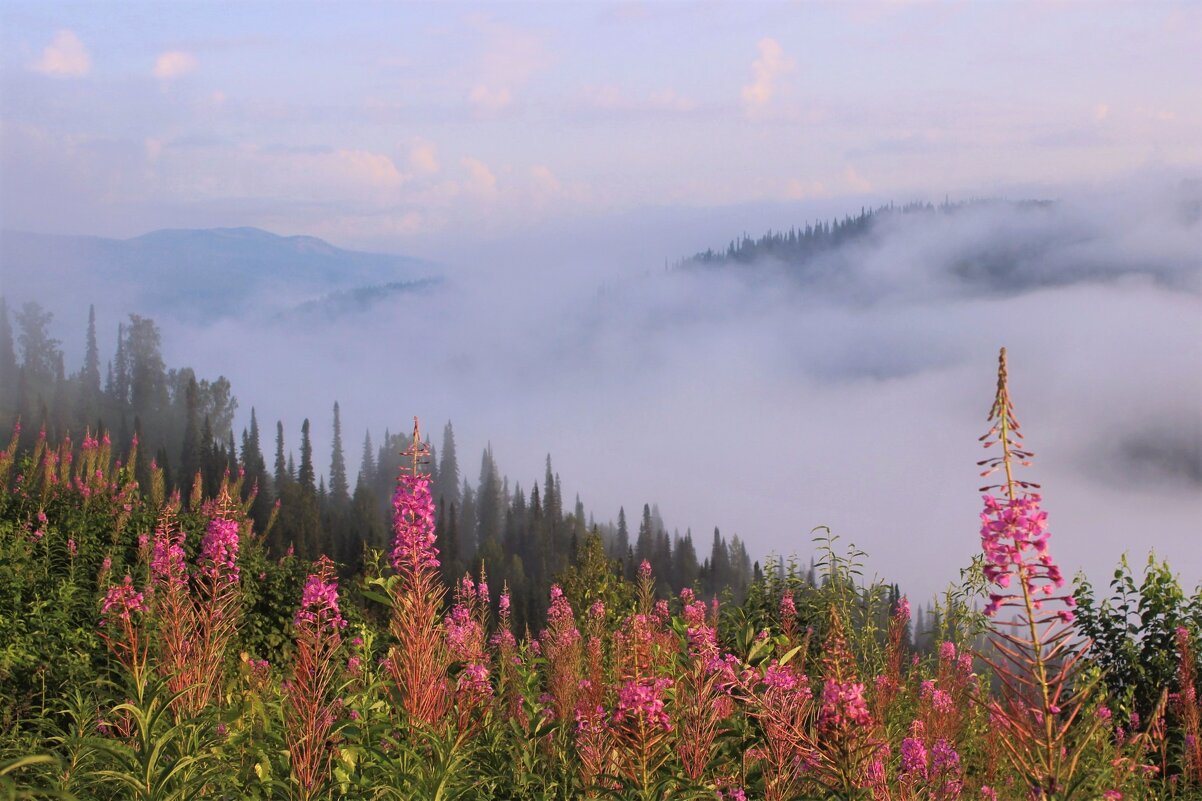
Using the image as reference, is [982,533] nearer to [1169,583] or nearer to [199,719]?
[199,719]

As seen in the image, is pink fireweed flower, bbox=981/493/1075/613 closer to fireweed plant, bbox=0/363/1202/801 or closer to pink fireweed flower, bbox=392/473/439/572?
fireweed plant, bbox=0/363/1202/801

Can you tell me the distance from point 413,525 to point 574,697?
1.95 metres

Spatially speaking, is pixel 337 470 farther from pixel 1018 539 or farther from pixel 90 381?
pixel 1018 539

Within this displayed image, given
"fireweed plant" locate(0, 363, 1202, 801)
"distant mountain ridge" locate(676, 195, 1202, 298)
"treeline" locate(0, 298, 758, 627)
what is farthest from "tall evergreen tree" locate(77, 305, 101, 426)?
"distant mountain ridge" locate(676, 195, 1202, 298)

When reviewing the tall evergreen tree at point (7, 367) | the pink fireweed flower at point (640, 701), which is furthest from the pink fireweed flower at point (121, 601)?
the tall evergreen tree at point (7, 367)

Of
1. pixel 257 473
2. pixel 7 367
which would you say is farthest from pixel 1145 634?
pixel 7 367

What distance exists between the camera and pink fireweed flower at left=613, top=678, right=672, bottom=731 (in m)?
3.63

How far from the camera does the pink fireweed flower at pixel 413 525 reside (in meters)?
4.71

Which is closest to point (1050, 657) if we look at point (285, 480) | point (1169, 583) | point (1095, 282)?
point (1169, 583)

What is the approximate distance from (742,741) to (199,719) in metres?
2.46

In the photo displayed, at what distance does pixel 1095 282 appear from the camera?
180500mm

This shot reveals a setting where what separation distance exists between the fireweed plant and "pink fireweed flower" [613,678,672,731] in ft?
0.04

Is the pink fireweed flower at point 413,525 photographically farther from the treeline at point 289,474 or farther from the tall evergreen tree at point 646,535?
the tall evergreen tree at point 646,535

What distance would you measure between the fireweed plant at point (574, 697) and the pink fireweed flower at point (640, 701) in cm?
1
